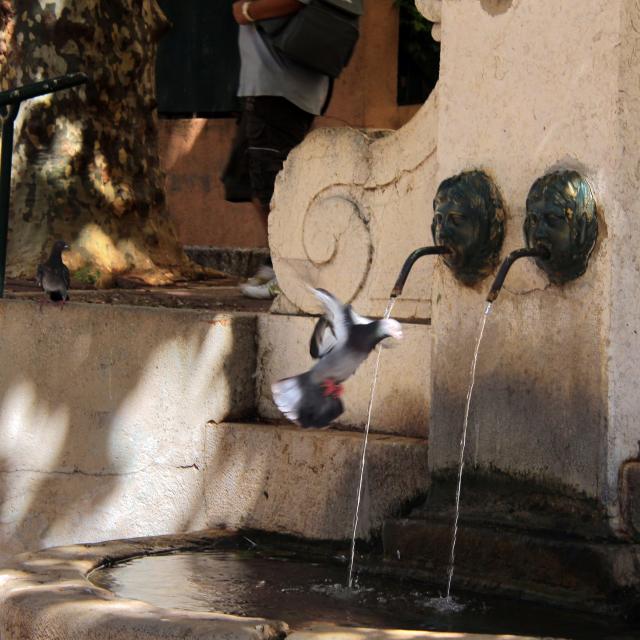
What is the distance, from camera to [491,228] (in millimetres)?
4285

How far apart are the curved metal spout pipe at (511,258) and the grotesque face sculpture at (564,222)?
15mm

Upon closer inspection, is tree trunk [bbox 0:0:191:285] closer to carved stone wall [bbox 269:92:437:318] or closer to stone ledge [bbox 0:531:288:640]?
carved stone wall [bbox 269:92:437:318]

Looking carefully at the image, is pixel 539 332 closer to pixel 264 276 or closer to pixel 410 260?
pixel 410 260

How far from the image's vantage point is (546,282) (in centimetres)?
416

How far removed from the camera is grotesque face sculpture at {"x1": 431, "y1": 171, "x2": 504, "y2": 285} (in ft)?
14.0

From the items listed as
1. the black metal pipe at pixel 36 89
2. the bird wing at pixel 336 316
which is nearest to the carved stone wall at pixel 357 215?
the bird wing at pixel 336 316

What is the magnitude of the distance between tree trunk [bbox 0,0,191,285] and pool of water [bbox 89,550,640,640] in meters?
3.02

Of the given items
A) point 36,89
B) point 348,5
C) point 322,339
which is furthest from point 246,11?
point 322,339

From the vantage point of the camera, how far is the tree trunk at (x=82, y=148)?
24.6 feet

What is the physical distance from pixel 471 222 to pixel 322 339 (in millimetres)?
595

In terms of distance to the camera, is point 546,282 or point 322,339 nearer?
point 546,282

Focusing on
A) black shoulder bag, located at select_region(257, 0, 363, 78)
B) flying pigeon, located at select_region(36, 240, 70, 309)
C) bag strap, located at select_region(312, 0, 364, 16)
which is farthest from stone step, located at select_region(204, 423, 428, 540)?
bag strap, located at select_region(312, 0, 364, 16)

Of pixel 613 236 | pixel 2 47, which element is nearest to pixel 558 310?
pixel 613 236

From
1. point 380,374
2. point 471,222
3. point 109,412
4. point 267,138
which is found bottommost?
point 109,412
